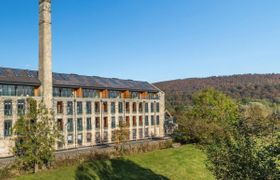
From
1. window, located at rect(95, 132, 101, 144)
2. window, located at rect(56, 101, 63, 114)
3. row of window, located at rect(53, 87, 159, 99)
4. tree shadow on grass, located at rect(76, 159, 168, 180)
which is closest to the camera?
tree shadow on grass, located at rect(76, 159, 168, 180)

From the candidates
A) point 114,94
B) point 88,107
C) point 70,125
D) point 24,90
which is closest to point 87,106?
point 88,107

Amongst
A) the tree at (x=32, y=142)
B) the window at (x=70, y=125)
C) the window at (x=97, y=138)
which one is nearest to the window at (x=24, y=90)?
the window at (x=70, y=125)

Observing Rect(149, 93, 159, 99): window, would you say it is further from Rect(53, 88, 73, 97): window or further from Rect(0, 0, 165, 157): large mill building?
Rect(53, 88, 73, 97): window

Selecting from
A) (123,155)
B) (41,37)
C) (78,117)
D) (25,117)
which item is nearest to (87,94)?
(78,117)

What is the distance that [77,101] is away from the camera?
199ft

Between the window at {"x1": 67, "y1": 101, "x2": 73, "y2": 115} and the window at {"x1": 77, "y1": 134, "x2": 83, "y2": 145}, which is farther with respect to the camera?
the window at {"x1": 77, "y1": 134, "x2": 83, "y2": 145}

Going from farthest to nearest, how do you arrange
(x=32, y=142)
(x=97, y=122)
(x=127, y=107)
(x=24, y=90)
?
(x=127, y=107)
(x=97, y=122)
(x=24, y=90)
(x=32, y=142)

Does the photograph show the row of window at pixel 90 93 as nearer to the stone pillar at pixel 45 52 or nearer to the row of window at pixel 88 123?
the stone pillar at pixel 45 52

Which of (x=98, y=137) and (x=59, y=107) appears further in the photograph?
(x=98, y=137)

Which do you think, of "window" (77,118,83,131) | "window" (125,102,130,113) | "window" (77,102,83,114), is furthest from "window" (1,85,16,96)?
"window" (125,102,130,113)

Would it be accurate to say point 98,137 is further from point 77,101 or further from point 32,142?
point 32,142

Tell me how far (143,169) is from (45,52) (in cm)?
2656

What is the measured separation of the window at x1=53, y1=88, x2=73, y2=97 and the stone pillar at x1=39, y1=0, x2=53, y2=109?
1.83 metres

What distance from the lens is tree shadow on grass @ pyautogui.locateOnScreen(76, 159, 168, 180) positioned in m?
36.9
